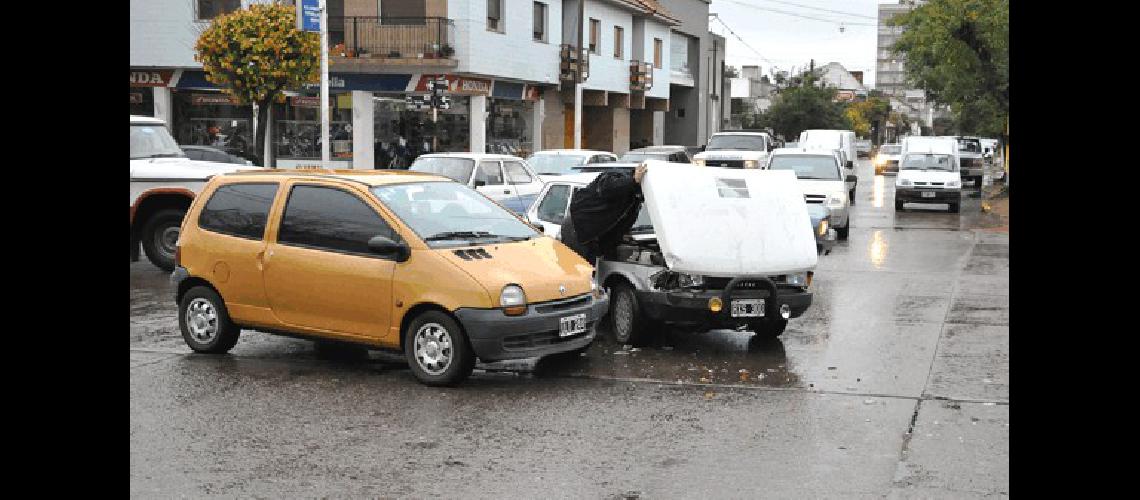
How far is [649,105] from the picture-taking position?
181ft

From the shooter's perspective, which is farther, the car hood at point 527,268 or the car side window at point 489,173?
the car side window at point 489,173

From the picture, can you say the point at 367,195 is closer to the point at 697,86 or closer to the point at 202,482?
the point at 202,482

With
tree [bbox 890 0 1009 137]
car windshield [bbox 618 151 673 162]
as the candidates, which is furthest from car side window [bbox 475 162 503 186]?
tree [bbox 890 0 1009 137]

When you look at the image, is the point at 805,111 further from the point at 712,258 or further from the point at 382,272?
the point at 382,272

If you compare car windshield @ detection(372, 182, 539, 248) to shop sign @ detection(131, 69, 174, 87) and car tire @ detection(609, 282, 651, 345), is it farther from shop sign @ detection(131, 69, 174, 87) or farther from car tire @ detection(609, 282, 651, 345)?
shop sign @ detection(131, 69, 174, 87)

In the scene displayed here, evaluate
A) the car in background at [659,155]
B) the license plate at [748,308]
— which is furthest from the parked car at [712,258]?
the car in background at [659,155]

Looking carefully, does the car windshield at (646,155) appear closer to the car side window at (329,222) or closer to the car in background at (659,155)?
the car in background at (659,155)

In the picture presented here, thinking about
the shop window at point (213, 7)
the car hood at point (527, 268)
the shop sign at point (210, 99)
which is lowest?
the car hood at point (527, 268)

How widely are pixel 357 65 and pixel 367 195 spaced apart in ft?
80.3

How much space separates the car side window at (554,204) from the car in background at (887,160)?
40267mm

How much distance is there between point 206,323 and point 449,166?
423 inches

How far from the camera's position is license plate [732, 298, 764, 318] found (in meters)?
10.5

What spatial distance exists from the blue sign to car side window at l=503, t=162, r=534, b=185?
5.36 m

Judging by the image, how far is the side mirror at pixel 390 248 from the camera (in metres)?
9.13
